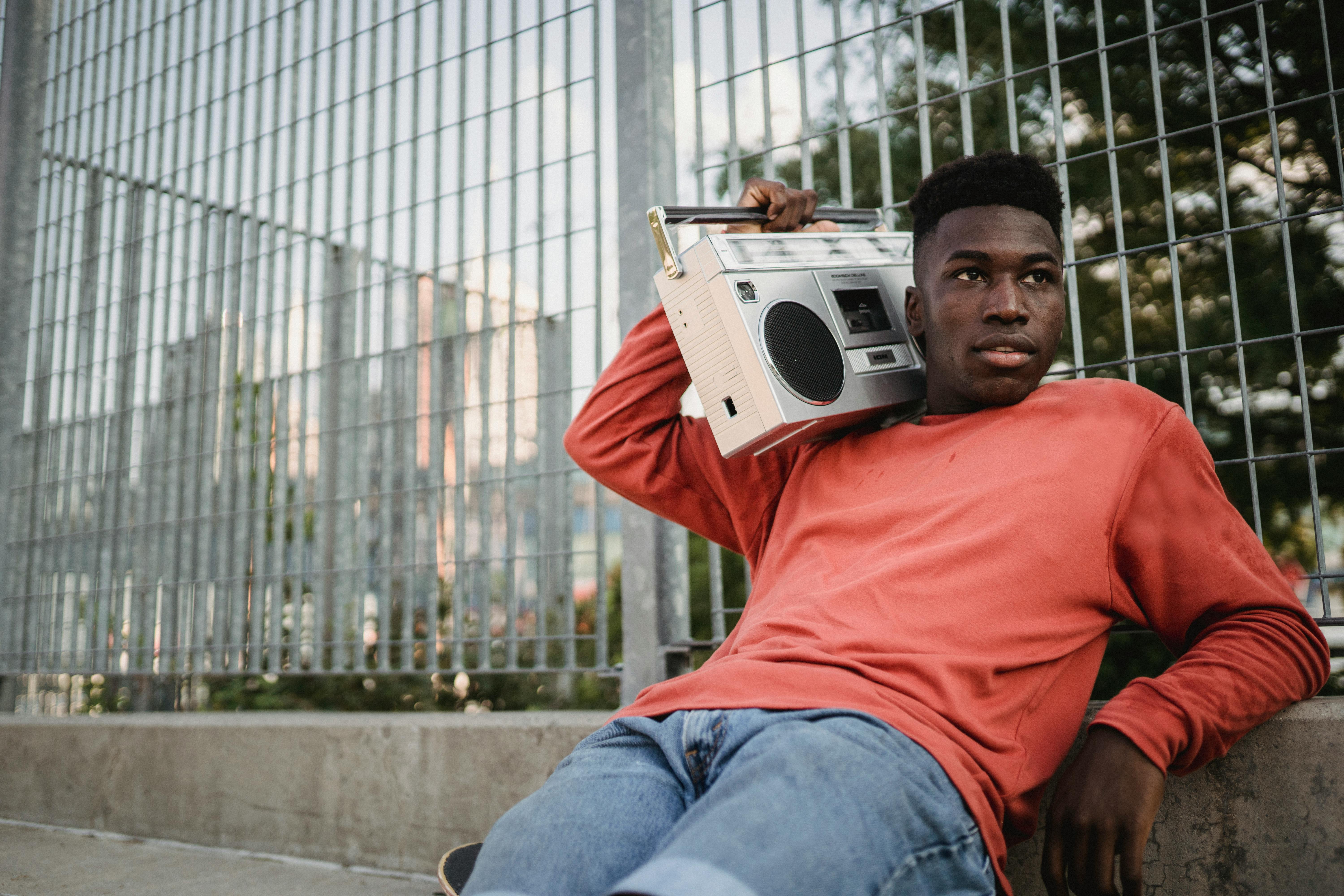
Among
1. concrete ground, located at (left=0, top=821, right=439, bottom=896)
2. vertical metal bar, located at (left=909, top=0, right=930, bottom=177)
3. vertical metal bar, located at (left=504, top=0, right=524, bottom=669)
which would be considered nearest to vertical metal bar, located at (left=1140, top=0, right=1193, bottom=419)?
vertical metal bar, located at (left=909, top=0, right=930, bottom=177)

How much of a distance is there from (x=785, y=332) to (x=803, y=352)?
0.04 meters

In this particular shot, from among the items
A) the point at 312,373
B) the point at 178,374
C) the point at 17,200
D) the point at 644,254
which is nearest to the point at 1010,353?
the point at 644,254

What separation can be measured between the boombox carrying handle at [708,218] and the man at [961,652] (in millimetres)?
283

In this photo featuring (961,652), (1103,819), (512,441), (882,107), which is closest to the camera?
(1103,819)

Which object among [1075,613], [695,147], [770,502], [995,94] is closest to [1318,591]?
[1075,613]

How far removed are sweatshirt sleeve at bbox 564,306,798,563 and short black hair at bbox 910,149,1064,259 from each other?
48 cm

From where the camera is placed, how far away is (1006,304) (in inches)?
53.4

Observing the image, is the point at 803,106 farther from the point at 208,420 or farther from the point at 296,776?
the point at 208,420

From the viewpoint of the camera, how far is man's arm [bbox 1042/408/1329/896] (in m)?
1.08

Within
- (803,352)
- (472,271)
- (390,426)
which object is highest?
(472,271)

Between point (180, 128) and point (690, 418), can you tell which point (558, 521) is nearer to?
point (690, 418)

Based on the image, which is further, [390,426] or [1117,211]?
[390,426]

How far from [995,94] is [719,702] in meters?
3.86

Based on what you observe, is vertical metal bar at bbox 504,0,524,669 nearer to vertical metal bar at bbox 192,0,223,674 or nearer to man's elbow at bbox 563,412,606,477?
man's elbow at bbox 563,412,606,477
